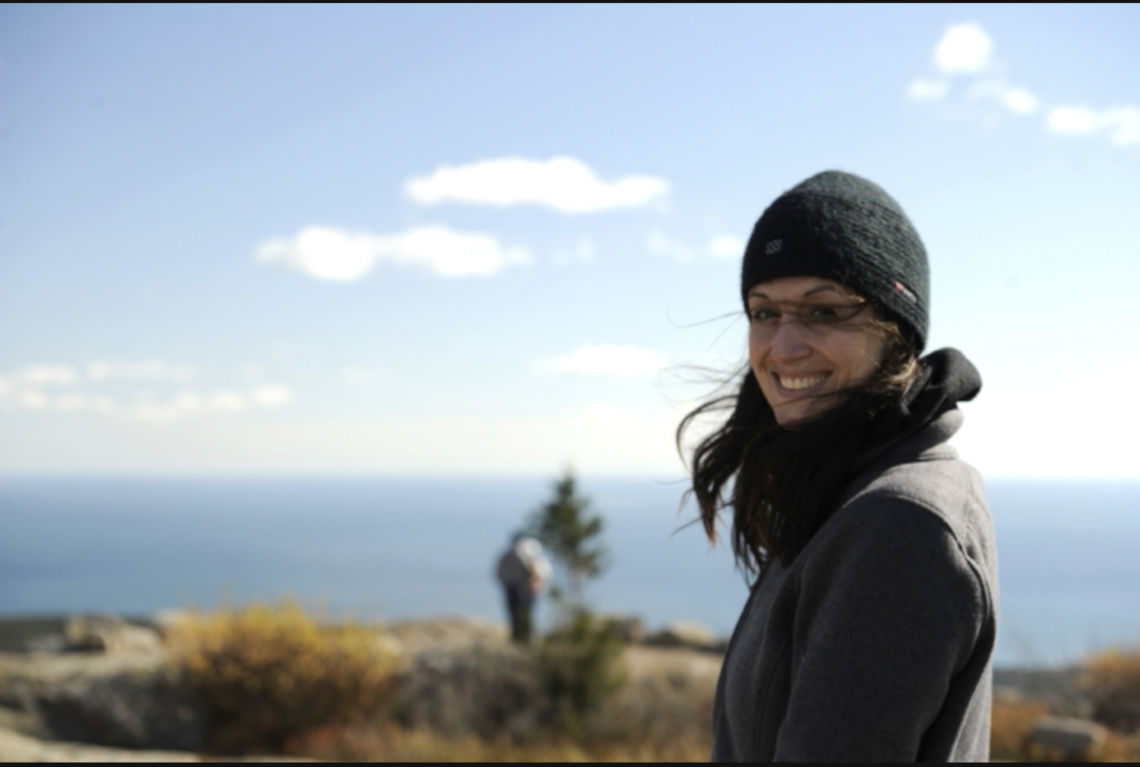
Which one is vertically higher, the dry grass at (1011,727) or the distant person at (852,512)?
the distant person at (852,512)

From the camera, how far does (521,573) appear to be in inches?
507

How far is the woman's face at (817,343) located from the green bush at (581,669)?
8087 mm

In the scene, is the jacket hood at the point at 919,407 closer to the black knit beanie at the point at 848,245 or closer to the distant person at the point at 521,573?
A: the black knit beanie at the point at 848,245

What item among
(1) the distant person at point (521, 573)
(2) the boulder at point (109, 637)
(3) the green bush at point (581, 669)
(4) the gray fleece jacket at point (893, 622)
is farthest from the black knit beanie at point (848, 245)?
(2) the boulder at point (109, 637)

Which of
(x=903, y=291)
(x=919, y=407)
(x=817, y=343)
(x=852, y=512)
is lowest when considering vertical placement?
(x=852, y=512)

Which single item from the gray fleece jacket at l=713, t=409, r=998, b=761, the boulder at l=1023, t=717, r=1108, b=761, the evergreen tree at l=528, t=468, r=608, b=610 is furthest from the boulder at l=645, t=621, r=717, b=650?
the gray fleece jacket at l=713, t=409, r=998, b=761

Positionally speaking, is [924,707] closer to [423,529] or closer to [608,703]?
[608,703]

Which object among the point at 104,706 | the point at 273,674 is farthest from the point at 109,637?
the point at 273,674

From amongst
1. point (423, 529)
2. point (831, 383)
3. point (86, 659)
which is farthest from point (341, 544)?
point (831, 383)

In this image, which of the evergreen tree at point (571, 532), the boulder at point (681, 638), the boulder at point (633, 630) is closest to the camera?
the evergreen tree at point (571, 532)

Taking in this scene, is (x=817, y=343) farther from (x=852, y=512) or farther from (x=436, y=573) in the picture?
(x=436, y=573)

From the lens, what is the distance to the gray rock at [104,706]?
9.48m

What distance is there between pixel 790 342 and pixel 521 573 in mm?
11397

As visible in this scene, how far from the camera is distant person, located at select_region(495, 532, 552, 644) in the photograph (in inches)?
508
